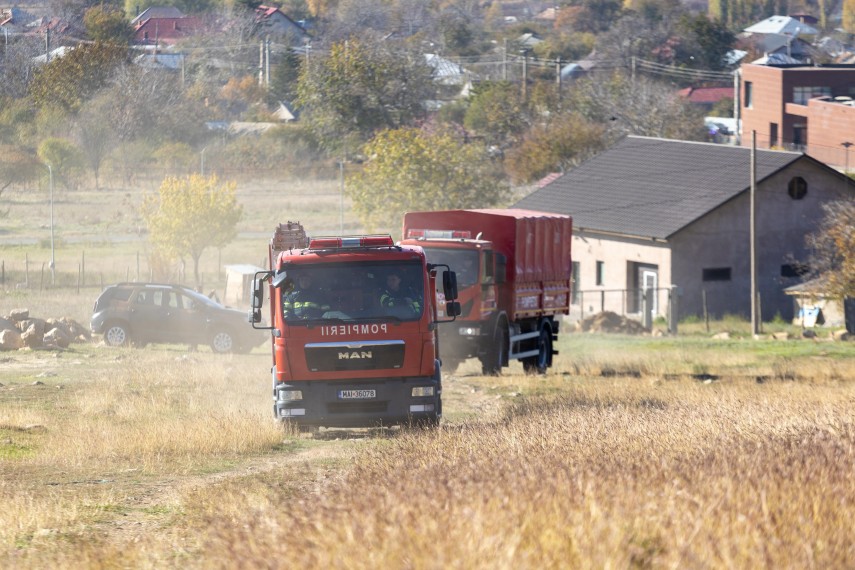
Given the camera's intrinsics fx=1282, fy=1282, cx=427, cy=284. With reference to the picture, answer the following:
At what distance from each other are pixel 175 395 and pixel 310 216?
4278 centimetres

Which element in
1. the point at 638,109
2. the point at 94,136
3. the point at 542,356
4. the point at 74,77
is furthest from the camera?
the point at 74,77

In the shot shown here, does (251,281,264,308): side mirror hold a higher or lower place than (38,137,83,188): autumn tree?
lower

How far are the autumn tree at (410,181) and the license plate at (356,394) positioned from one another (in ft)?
127

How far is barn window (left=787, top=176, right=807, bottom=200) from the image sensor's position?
50312 mm

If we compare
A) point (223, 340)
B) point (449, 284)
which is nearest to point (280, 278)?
point (449, 284)

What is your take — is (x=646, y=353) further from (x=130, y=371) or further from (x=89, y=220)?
(x=89, y=220)

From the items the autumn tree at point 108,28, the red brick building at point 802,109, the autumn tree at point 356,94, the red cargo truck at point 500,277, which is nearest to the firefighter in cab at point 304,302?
the red cargo truck at point 500,277

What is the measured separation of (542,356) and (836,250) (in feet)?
68.7

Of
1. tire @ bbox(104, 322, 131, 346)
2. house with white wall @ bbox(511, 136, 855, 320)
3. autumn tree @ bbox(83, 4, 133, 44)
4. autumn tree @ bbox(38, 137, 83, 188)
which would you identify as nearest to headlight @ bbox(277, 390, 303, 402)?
tire @ bbox(104, 322, 131, 346)

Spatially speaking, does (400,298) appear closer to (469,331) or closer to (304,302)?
(304,302)

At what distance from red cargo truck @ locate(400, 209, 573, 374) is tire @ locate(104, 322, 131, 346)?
8156 millimetres

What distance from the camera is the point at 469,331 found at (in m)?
25.7

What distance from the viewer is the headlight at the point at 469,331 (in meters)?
25.6

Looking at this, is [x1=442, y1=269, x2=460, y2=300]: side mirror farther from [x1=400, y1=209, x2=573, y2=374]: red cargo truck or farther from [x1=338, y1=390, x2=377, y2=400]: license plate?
[x1=400, y1=209, x2=573, y2=374]: red cargo truck
